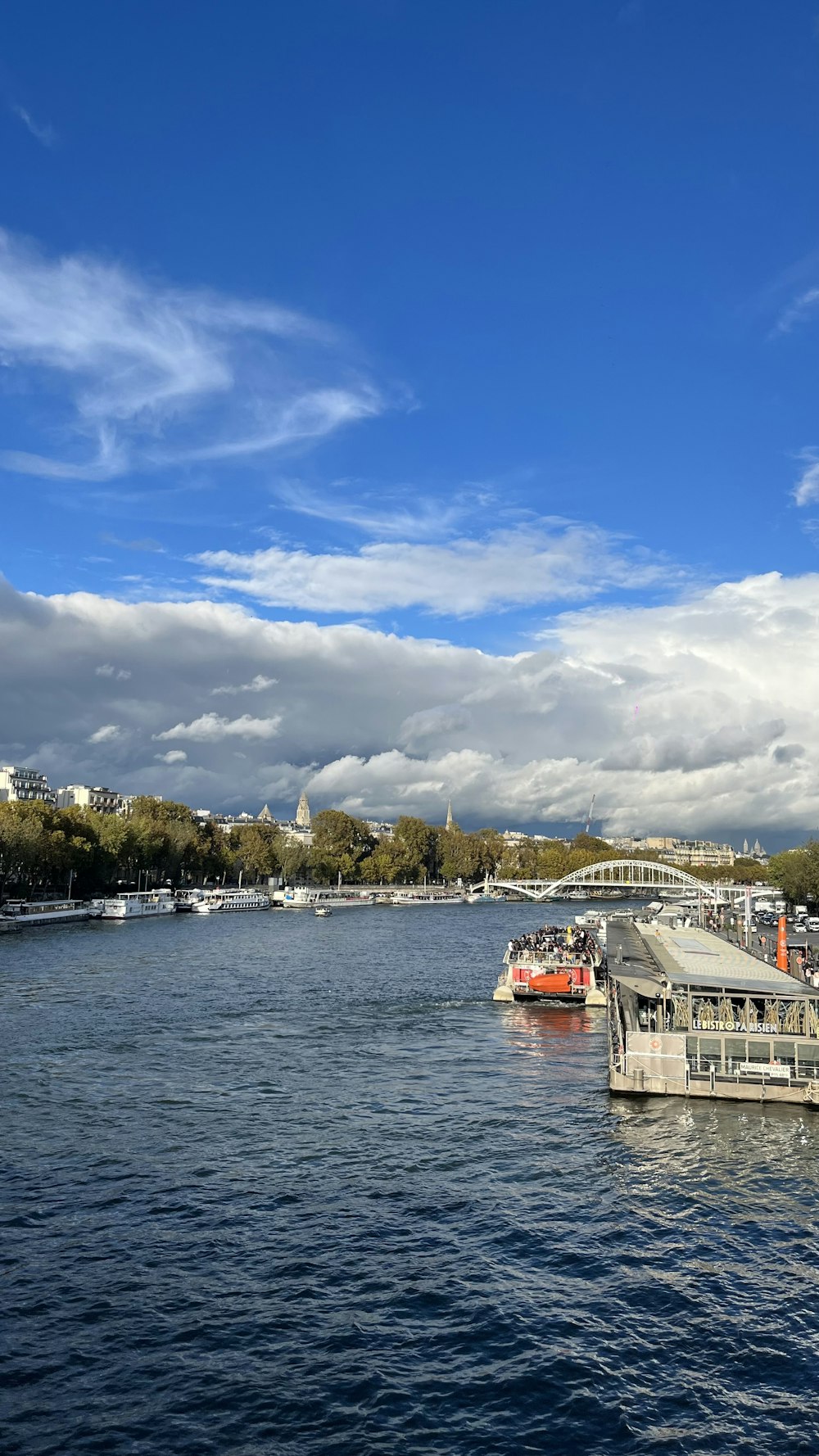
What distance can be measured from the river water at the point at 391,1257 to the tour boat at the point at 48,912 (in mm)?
78075

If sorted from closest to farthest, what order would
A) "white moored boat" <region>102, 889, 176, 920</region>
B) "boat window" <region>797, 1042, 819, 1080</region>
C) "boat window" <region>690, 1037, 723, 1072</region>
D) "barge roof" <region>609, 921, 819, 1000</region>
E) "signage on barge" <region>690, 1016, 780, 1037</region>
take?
"boat window" <region>797, 1042, 819, 1080</region> < "boat window" <region>690, 1037, 723, 1072</region> < "signage on barge" <region>690, 1016, 780, 1037</region> < "barge roof" <region>609, 921, 819, 1000</region> < "white moored boat" <region>102, 889, 176, 920</region>

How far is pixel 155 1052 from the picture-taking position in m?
49.7

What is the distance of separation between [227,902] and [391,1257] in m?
156

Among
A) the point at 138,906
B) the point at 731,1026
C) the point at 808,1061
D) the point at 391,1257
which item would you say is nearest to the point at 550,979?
the point at 731,1026

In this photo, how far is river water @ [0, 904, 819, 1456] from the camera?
18906 mm

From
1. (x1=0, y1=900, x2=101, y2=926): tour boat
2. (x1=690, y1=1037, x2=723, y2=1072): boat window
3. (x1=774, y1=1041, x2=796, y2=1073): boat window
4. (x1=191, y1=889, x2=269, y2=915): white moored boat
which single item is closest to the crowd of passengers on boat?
(x1=690, y1=1037, x2=723, y2=1072): boat window

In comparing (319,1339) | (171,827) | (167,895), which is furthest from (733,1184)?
(171,827)

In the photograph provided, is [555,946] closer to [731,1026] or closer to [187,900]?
[731,1026]

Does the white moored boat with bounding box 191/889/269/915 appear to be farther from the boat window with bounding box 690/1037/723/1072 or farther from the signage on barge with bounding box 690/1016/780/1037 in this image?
the boat window with bounding box 690/1037/723/1072

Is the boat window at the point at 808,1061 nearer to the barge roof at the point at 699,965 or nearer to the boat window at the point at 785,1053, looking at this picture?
the boat window at the point at 785,1053

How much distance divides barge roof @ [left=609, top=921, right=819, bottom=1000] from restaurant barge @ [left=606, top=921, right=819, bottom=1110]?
0.49 ft

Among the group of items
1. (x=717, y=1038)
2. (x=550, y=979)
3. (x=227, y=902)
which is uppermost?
(x=227, y=902)

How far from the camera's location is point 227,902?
178000 mm

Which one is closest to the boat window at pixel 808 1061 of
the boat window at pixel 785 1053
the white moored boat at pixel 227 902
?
the boat window at pixel 785 1053
